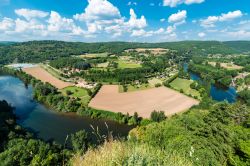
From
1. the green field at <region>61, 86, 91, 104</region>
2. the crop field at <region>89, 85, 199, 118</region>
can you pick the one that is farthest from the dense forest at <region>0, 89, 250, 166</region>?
the green field at <region>61, 86, 91, 104</region>

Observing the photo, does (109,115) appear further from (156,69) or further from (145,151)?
(156,69)

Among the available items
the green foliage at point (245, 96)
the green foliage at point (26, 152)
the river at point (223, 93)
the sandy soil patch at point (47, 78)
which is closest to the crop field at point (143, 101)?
the river at point (223, 93)

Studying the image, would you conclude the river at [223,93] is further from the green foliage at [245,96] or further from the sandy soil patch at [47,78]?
the sandy soil patch at [47,78]

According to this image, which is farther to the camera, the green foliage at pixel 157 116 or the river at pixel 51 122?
the green foliage at pixel 157 116

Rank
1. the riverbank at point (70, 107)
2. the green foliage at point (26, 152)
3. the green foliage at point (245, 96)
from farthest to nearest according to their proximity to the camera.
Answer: the green foliage at point (245, 96) → the riverbank at point (70, 107) → the green foliage at point (26, 152)

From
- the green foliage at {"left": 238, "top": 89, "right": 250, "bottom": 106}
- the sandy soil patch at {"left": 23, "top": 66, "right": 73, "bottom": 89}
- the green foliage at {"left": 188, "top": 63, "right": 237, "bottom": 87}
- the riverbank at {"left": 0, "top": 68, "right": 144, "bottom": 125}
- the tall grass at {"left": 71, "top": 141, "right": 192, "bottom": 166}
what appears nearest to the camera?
the tall grass at {"left": 71, "top": 141, "right": 192, "bottom": 166}

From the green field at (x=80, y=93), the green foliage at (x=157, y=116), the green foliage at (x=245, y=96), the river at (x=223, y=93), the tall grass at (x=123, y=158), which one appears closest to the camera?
the tall grass at (x=123, y=158)

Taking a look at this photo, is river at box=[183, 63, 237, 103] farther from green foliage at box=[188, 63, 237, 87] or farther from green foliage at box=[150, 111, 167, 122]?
green foliage at box=[150, 111, 167, 122]
